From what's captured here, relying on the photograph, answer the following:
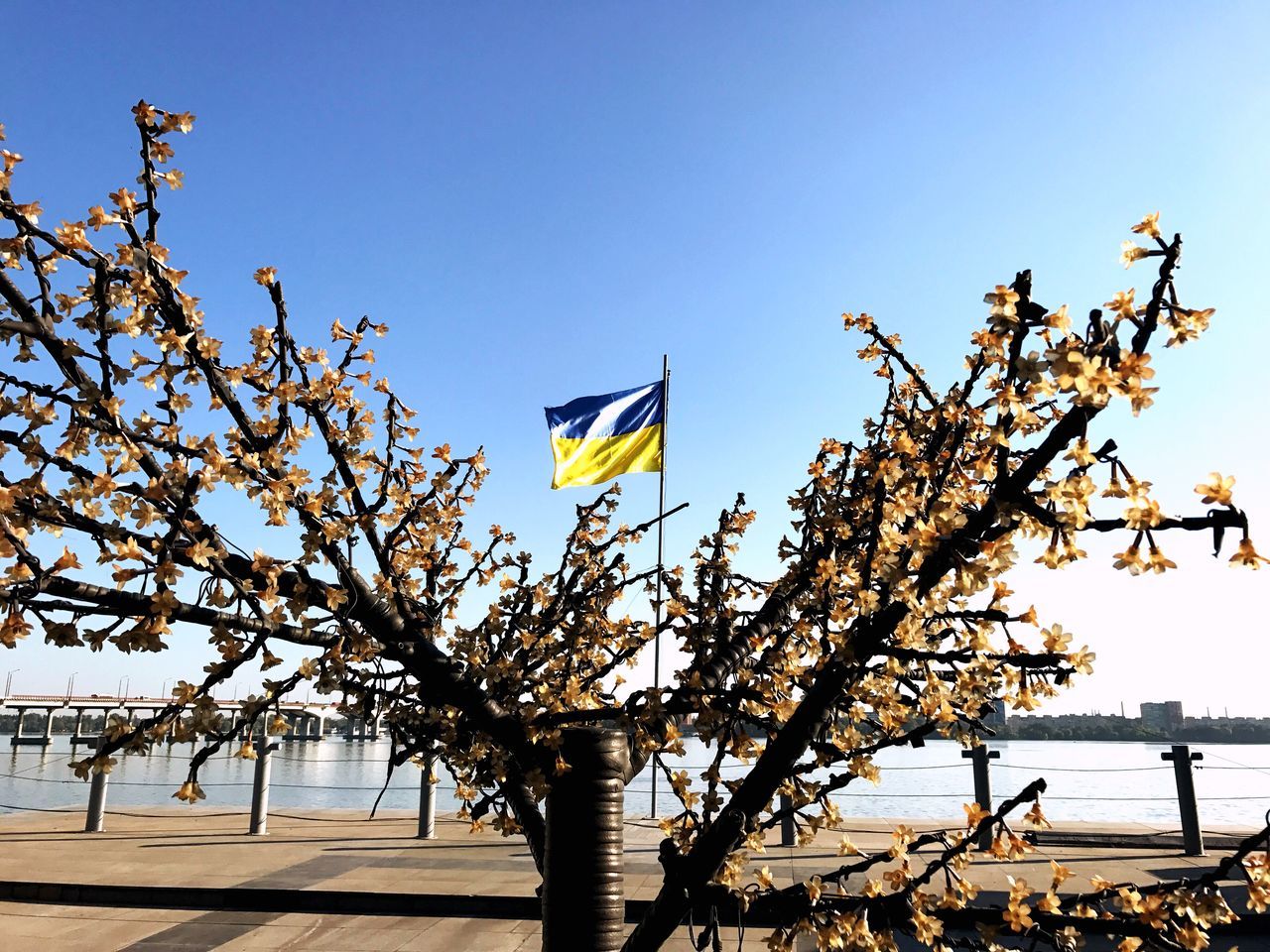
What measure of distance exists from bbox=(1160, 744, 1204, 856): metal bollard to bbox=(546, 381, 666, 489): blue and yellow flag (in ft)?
24.8

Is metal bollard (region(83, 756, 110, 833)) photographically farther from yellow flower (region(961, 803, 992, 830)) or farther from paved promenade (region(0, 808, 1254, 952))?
yellow flower (region(961, 803, 992, 830))

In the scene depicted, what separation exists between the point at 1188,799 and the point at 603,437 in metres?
8.67

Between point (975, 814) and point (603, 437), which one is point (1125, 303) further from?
point (603, 437)

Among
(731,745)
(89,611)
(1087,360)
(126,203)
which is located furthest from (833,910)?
(126,203)

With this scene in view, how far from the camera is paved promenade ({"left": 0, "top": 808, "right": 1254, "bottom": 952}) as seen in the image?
Result: 780cm

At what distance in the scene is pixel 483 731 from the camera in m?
3.57

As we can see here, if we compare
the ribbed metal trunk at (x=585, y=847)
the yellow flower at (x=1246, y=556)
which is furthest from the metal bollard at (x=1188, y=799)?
the yellow flower at (x=1246, y=556)

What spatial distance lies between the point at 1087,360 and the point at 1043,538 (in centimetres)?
50

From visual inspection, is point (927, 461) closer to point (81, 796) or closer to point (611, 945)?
point (611, 945)

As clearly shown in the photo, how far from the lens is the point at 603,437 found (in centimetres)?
991

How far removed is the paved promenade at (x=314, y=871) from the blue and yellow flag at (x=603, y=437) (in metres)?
4.49

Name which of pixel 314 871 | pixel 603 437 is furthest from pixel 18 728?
pixel 603 437

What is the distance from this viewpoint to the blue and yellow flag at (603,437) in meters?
9.50

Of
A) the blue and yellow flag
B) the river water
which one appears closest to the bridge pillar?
the river water
